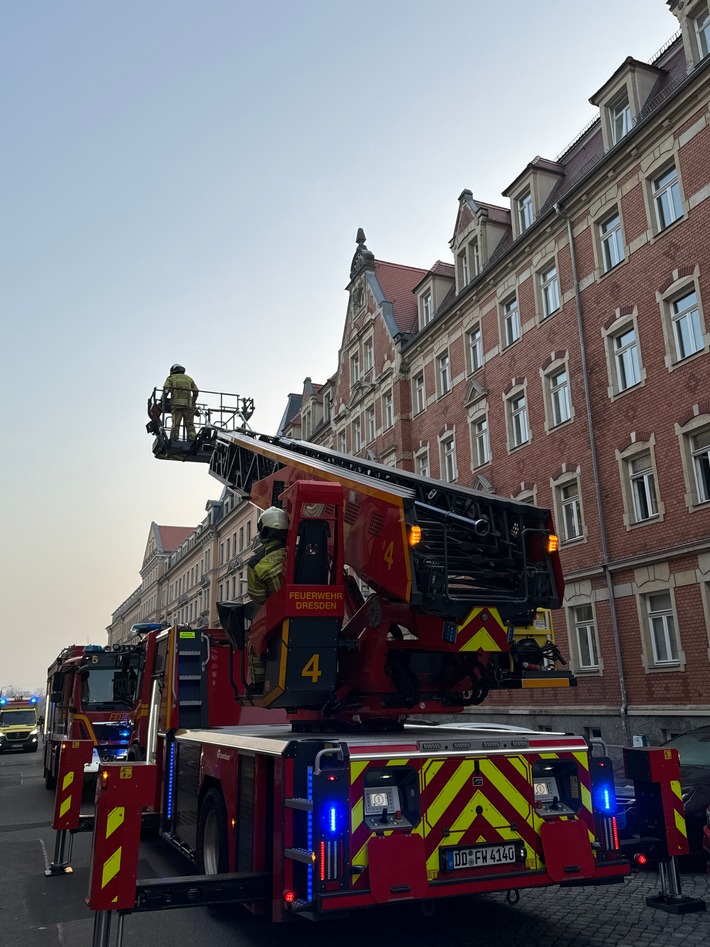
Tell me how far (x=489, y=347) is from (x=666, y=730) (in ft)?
41.1

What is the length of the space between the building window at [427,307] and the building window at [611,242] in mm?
9672

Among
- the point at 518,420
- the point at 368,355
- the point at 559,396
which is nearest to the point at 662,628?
the point at 559,396

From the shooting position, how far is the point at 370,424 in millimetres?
33344

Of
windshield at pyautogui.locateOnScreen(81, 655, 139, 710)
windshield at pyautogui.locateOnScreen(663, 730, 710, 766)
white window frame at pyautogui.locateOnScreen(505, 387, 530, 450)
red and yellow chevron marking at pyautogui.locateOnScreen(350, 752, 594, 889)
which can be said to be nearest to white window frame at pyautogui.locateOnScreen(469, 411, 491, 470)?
white window frame at pyautogui.locateOnScreen(505, 387, 530, 450)

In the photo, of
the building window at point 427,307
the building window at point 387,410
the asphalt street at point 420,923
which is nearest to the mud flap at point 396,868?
the asphalt street at point 420,923

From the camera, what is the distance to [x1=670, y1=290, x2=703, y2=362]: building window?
17188mm

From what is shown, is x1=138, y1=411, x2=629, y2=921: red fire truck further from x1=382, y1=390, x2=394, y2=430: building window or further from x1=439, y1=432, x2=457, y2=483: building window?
x1=382, y1=390, x2=394, y2=430: building window

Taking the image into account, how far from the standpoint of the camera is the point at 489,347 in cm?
2509

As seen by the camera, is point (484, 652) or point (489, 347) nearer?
point (484, 652)

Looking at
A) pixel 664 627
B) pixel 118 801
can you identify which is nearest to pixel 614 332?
pixel 664 627

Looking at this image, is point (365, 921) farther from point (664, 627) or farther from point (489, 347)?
point (489, 347)

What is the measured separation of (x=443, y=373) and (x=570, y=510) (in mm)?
8907

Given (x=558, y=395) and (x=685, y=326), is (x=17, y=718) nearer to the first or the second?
(x=558, y=395)

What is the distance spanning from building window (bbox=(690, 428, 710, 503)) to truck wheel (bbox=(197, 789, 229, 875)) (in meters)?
12.8
